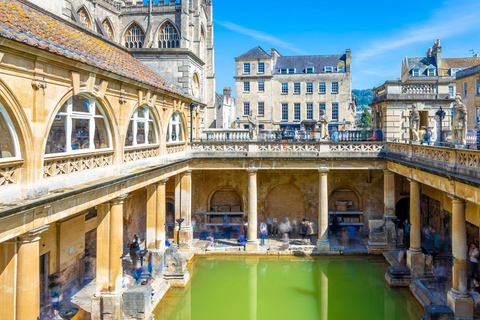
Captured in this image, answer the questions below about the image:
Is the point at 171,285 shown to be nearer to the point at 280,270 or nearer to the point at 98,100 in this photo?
the point at 280,270

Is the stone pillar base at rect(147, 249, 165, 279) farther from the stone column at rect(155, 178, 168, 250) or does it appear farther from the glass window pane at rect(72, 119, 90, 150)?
the glass window pane at rect(72, 119, 90, 150)

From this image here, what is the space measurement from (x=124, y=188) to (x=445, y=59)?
5700cm

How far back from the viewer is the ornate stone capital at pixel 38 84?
940 cm

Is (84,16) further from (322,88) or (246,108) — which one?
(322,88)

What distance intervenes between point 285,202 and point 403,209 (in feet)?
28.2

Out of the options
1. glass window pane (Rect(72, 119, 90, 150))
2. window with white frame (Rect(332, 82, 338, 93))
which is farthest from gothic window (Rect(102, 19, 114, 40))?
window with white frame (Rect(332, 82, 338, 93))

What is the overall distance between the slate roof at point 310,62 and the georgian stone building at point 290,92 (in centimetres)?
20

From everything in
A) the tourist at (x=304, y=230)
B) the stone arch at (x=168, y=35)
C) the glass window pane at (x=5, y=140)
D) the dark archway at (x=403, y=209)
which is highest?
the stone arch at (x=168, y=35)

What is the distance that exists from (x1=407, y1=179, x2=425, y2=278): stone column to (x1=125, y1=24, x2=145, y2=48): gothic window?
30.0m

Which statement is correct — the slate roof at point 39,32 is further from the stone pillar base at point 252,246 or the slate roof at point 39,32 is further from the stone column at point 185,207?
the stone pillar base at point 252,246

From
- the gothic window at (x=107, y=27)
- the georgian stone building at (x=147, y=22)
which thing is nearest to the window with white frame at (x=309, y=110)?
the georgian stone building at (x=147, y=22)

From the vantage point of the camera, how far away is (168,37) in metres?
38.2

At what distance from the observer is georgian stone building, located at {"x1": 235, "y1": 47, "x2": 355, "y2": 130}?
59.3 meters

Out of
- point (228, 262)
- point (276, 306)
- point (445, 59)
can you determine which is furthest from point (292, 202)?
point (445, 59)
